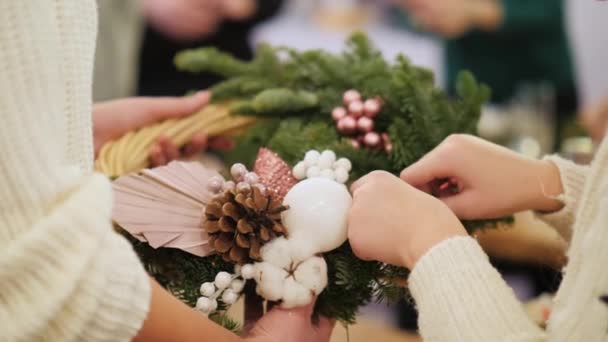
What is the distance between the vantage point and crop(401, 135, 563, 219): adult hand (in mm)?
694

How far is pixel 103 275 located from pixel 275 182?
232mm

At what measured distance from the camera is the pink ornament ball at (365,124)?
2.66 ft

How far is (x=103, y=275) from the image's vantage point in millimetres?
490

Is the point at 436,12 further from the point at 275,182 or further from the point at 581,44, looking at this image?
the point at 275,182

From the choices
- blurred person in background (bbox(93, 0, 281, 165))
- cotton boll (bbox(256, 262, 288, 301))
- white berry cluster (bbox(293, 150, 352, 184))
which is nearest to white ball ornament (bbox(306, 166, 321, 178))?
white berry cluster (bbox(293, 150, 352, 184))

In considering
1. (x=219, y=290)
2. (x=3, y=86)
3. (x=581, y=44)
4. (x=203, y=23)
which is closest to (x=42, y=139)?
(x=3, y=86)

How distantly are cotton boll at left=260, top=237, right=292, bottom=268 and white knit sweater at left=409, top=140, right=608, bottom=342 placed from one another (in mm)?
117

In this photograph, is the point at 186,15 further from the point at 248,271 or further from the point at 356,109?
the point at 248,271

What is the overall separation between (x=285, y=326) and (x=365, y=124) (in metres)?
0.30

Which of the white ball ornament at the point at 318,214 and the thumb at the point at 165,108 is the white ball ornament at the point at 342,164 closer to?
the white ball ornament at the point at 318,214

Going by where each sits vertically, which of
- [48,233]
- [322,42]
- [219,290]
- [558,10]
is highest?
[48,233]

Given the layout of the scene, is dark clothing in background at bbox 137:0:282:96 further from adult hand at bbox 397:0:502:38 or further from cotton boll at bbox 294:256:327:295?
cotton boll at bbox 294:256:327:295

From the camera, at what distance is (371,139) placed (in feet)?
2.64

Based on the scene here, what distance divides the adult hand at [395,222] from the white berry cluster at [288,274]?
0.05 metres
